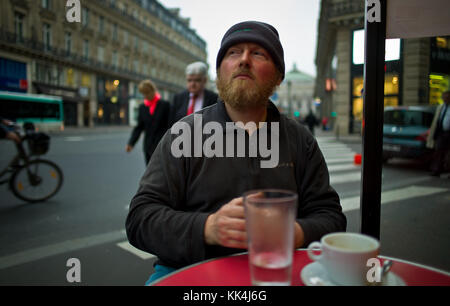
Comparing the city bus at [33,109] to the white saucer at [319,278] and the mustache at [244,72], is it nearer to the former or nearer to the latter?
the mustache at [244,72]

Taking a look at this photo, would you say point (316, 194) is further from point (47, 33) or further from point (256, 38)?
point (47, 33)

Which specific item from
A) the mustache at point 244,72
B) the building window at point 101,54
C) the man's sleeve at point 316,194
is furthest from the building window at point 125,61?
the man's sleeve at point 316,194

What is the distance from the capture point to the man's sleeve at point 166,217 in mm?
1206

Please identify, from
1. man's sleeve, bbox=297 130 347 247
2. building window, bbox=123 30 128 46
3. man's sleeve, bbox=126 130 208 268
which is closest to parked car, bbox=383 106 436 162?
man's sleeve, bbox=297 130 347 247

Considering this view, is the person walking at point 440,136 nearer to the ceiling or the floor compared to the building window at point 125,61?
nearer to the floor

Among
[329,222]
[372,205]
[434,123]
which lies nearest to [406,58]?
[434,123]

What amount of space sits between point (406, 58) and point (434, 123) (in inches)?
22.8

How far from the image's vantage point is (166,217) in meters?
1.27

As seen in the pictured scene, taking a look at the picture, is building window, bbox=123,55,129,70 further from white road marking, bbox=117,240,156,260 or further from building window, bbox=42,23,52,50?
white road marking, bbox=117,240,156,260

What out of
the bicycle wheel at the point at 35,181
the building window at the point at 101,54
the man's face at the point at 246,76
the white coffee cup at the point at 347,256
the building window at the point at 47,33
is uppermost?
the building window at the point at 101,54

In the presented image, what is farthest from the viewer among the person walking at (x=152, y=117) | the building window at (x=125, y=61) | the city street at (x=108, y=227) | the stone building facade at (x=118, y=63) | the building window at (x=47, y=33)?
the building window at (x=125, y=61)

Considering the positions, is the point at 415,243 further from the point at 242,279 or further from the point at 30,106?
the point at 30,106

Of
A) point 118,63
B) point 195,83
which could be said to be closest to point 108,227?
point 195,83

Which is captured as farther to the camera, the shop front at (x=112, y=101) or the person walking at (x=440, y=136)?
the shop front at (x=112, y=101)
